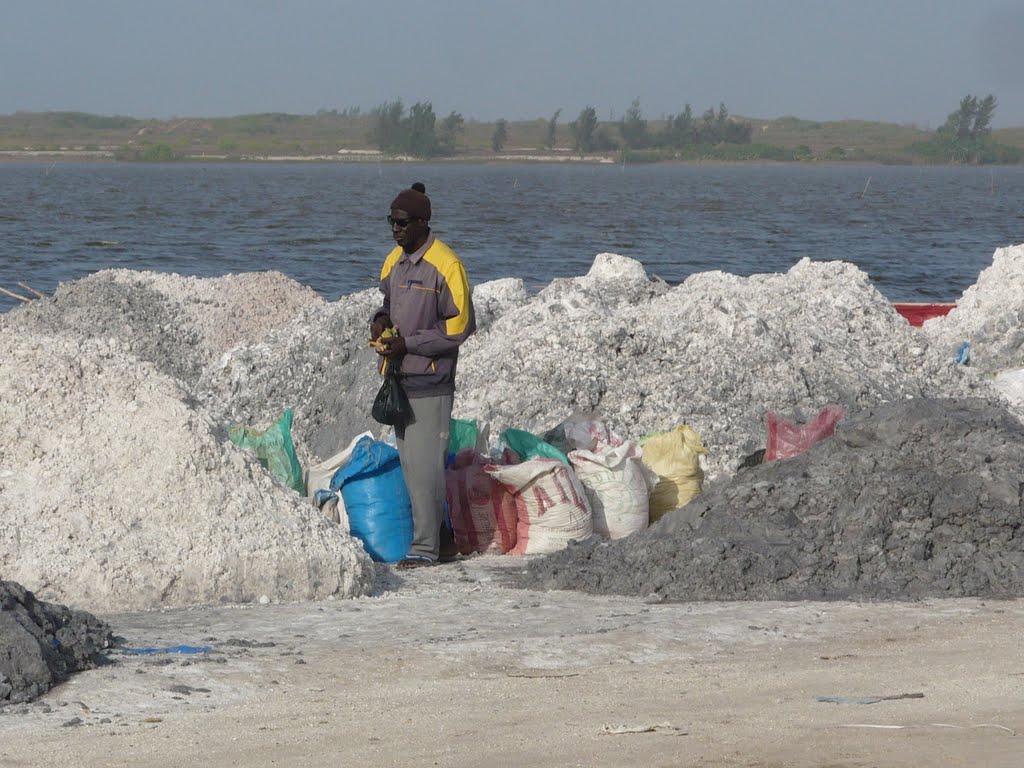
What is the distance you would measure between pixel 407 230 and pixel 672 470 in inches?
75.4

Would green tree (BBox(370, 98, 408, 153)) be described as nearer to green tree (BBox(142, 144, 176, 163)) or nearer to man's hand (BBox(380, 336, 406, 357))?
green tree (BBox(142, 144, 176, 163))

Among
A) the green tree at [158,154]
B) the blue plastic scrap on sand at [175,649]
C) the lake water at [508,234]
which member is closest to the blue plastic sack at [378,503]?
the blue plastic scrap on sand at [175,649]

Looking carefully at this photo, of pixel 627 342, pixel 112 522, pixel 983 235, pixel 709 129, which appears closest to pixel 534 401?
pixel 627 342

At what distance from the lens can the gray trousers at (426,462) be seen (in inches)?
251

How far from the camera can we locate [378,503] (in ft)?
21.3

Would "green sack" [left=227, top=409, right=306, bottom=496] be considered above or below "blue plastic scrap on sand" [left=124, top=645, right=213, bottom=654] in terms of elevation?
above

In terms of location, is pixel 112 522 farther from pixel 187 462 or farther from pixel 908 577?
pixel 908 577

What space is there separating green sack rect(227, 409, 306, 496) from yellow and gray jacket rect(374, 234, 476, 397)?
839 mm

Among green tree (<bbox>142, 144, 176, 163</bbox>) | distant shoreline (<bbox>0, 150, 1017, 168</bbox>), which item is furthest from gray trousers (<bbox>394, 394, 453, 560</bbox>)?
green tree (<bbox>142, 144, 176, 163</bbox>)

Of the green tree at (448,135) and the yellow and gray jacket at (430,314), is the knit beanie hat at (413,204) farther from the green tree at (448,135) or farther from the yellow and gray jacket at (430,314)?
the green tree at (448,135)

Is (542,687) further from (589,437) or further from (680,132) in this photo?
(680,132)

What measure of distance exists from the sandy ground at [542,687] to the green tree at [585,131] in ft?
587

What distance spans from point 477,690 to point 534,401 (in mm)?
3990

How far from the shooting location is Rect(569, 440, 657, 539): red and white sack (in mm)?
6902
